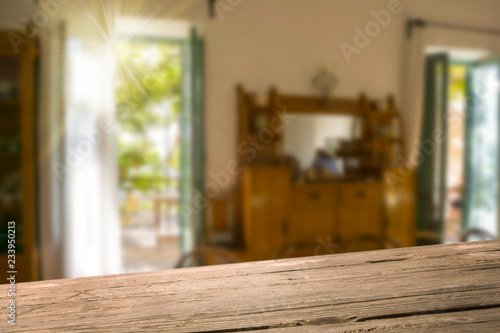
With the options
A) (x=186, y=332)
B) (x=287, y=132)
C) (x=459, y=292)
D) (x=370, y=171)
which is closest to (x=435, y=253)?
(x=459, y=292)

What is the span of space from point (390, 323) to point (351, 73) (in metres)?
1.25

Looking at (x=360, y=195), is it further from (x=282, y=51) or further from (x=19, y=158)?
(x=19, y=158)

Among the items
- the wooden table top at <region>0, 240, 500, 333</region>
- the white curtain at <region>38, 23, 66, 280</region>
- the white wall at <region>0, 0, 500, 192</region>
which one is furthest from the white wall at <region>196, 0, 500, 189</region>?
the wooden table top at <region>0, 240, 500, 333</region>

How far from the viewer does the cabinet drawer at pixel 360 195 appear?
154 centimetres

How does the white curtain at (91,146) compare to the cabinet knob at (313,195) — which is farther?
the cabinet knob at (313,195)

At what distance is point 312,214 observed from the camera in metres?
1.52

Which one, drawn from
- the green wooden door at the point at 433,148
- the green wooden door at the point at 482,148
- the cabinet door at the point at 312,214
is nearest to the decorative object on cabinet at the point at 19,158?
the cabinet door at the point at 312,214

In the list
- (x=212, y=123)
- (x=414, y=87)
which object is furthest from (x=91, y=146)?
(x=414, y=87)

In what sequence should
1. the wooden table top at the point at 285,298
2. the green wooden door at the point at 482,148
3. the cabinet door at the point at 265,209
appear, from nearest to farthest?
the wooden table top at the point at 285,298, the cabinet door at the point at 265,209, the green wooden door at the point at 482,148

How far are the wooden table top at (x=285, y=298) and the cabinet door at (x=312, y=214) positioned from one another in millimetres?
1031

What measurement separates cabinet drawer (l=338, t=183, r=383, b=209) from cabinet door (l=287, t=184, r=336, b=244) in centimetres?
4

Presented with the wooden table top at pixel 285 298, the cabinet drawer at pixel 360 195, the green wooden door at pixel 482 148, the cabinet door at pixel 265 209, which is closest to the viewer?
the wooden table top at pixel 285 298

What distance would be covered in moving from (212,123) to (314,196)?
0.52 meters

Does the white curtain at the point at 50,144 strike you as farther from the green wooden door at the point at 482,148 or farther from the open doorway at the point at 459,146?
the green wooden door at the point at 482,148
